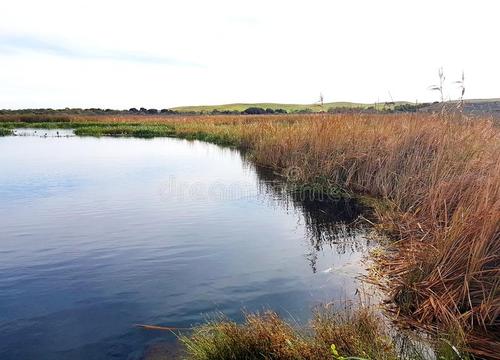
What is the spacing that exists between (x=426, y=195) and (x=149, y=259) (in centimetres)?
516

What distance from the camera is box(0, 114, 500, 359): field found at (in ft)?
14.6

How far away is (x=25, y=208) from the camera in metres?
10.4

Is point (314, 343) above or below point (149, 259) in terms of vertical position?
above

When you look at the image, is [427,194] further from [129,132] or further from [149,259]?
[129,132]

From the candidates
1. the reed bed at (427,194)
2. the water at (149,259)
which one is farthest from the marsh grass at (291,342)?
the water at (149,259)

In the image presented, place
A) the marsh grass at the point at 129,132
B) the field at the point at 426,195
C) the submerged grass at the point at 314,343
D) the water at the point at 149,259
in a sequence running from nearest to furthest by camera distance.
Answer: the submerged grass at the point at 314,343 < the field at the point at 426,195 < the water at the point at 149,259 < the marsh grass at the point at 129,132

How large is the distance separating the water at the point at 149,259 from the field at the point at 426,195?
0.87 metres

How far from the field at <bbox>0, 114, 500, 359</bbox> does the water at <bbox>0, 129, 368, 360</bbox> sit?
0.87 m

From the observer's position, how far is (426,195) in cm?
758

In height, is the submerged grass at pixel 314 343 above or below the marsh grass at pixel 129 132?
below

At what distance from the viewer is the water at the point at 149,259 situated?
4.86 m

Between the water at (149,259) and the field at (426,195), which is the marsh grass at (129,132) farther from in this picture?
the water at (149,259)

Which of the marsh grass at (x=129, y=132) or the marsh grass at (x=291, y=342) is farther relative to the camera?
the marsh grass at (x=129, y=132)

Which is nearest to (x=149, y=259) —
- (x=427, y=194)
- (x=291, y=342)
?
(x=291, y=342)
